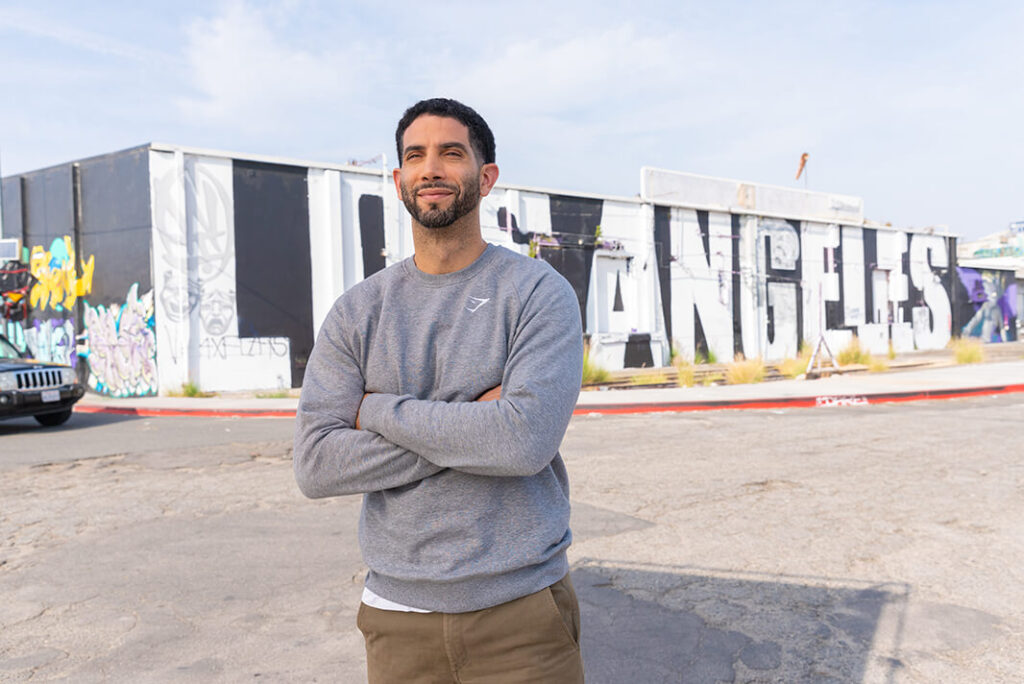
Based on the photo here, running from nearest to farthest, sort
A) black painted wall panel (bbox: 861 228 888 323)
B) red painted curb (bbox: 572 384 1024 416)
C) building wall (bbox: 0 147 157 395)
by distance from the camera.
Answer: red painted curb (bbox: 572 384 1024 416) → building wall (bbox: 0 147 157 395) → black painted wall panel (bbox: 861 228 888 323)

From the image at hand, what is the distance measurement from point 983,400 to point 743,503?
383 inches

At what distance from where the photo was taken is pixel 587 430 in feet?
33.9

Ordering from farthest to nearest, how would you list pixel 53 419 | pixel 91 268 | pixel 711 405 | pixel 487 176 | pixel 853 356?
pixel 853 356, pixel 91 268, pixel 711 405, pixel 53 419, pixel 487 176

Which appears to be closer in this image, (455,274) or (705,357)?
(455,274)

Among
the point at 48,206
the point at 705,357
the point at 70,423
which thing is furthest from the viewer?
the point at 705,357

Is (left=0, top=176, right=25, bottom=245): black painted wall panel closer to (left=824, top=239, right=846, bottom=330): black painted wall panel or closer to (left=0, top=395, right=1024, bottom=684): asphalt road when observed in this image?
(left=0, top=395, right=1024, bottom=684): asphalt road

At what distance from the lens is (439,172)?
181cm

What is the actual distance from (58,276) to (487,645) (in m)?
19.5

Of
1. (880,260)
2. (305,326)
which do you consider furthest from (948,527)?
(880,260)

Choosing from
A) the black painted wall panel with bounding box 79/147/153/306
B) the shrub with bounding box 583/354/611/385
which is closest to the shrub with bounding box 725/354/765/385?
the shrub with bounding box 583/354/611/385

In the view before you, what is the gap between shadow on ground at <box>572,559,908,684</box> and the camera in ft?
10.3

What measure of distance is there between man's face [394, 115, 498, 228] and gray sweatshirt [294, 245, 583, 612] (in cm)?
13

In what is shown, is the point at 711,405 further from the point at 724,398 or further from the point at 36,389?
the point at 36,389

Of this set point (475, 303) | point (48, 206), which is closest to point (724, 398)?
point (475, 303)
